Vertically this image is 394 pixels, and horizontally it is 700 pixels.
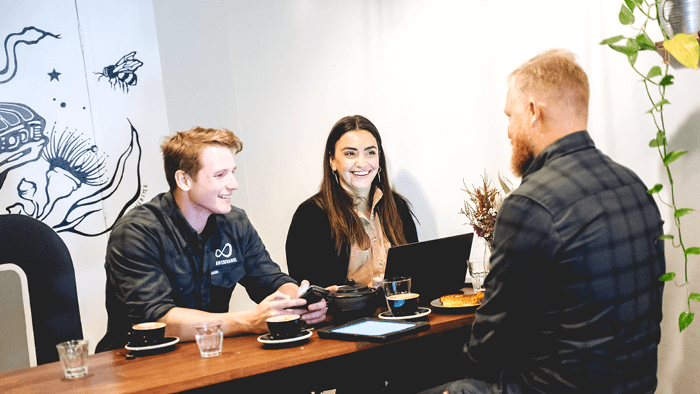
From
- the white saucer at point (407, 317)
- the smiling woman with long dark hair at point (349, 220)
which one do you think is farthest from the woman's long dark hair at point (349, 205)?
the white saucer at point (407, 317)

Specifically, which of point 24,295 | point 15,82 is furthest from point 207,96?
point 24,295

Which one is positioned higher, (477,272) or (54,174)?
(54,174)

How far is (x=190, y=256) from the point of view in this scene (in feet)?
7.61

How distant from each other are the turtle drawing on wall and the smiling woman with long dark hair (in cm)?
112

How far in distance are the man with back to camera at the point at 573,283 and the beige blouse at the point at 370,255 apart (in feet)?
4.91

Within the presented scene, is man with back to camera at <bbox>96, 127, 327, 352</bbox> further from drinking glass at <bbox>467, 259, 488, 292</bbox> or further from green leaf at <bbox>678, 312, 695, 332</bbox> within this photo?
green leaf at <bbox>678, 312, 695, 332</bbox>

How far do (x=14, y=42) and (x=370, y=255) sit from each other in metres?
2.18

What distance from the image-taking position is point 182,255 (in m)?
2.29

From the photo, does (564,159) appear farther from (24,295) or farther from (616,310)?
(24,295)

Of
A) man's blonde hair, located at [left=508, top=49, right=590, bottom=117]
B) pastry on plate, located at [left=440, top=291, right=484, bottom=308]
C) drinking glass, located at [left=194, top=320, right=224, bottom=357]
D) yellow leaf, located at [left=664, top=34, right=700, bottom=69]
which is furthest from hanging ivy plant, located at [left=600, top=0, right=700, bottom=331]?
drinking glass, located at [left=194, top=320, right=224, bottom=357]

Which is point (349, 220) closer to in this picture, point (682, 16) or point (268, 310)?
point (268, 310)

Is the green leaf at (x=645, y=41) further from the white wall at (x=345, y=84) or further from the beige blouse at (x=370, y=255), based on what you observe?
the beige blouse at (x=370, y=255)

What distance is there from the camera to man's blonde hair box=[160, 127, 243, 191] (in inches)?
91.4

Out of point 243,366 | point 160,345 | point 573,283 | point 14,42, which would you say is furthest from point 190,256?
point 14,42
